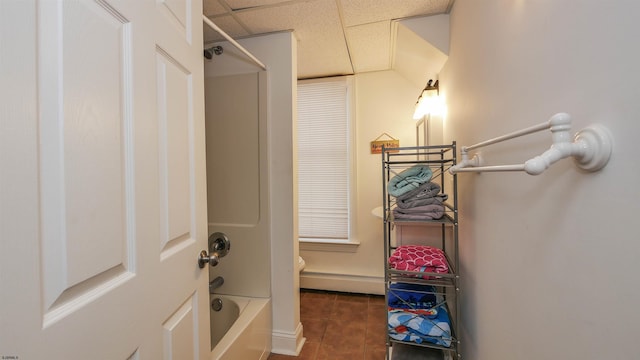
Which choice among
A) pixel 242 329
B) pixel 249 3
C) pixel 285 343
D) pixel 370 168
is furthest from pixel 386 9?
pixel 285 343

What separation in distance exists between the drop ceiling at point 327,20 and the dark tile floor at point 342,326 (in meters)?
1.89

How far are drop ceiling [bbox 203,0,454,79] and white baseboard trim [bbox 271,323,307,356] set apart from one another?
83.2 inches

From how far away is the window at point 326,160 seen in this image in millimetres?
2678

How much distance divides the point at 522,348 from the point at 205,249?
3.70ft

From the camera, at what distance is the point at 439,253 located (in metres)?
1.47

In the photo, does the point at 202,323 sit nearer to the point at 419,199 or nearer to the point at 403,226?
the point at 419,199

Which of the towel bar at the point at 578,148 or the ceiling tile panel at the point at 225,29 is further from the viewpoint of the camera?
the ceiling tile panel at the point at 225,29

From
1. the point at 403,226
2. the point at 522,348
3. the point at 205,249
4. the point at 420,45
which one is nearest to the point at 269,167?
the point at 205,249

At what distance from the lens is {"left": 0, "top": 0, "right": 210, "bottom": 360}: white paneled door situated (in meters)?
0.39

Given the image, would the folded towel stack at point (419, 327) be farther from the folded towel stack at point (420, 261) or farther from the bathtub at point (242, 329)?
the bathtub at point (242, 329)

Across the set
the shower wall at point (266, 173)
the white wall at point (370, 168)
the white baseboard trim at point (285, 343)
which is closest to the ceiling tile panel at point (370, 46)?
the white wall at point (370, 168)

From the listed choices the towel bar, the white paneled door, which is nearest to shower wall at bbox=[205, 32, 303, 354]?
the white paneled door

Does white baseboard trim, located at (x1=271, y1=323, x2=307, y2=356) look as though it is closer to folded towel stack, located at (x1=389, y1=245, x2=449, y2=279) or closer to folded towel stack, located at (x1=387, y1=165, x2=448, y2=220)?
folded towel stack, located at (x1=389, y1=245, x2=449, y2=279)

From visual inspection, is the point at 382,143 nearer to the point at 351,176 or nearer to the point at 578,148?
the point at 351,176
